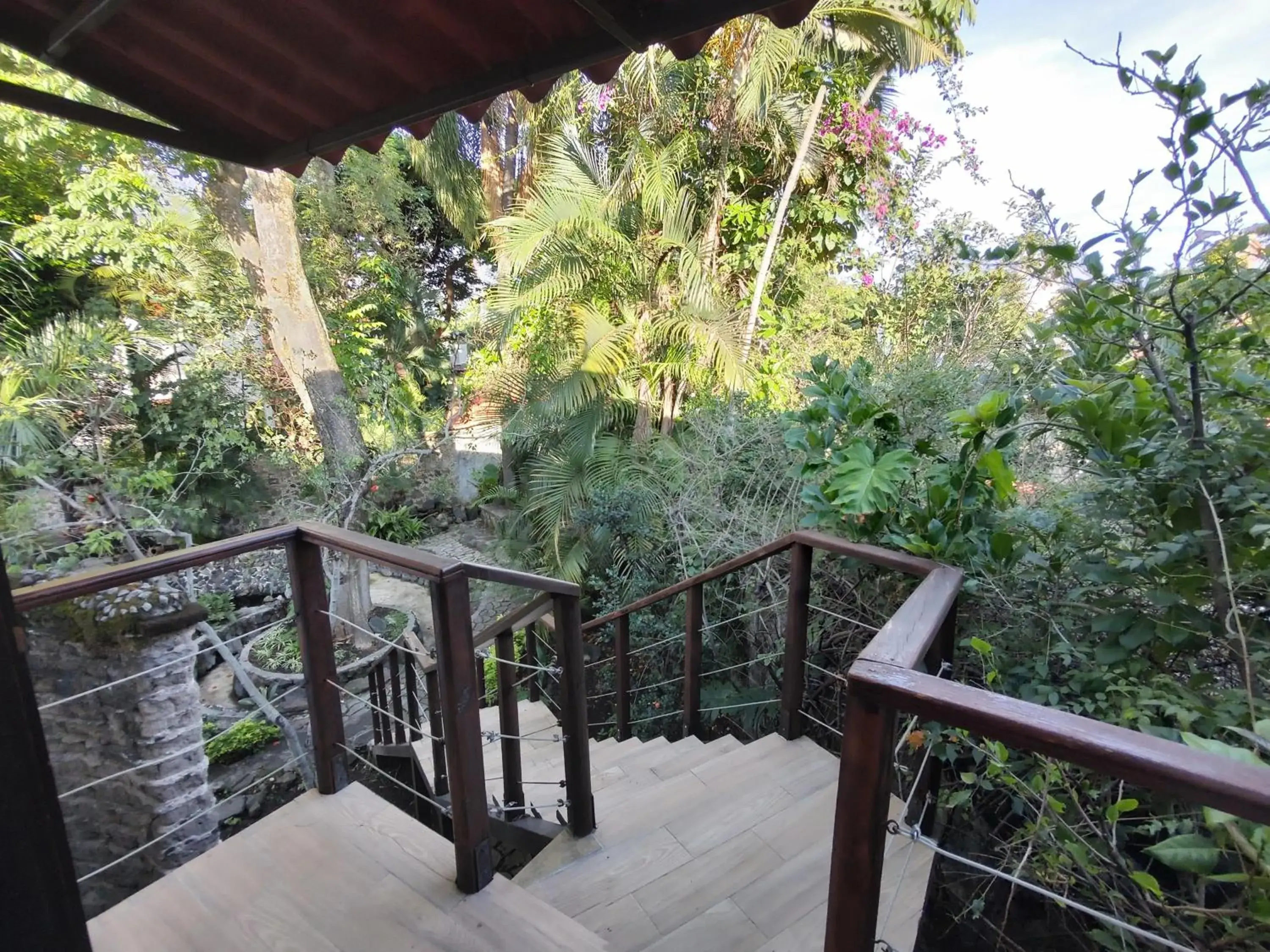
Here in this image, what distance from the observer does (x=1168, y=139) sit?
1.27m

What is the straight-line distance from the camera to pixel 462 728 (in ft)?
4.99

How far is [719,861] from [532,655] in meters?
1.83

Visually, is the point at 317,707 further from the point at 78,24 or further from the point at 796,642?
the point at 78,24

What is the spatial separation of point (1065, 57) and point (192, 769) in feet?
15.1

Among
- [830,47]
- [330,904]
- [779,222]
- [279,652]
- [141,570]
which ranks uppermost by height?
[830,47]

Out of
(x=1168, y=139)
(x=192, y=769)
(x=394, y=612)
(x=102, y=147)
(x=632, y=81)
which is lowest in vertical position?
(x=394, y=612)

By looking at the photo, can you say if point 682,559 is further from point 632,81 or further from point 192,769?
point 632,81

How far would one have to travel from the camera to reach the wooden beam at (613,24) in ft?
4.05

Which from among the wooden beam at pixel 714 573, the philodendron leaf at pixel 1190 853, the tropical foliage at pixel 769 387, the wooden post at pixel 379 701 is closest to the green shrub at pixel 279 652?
the tropical foliage at pixel 769 387

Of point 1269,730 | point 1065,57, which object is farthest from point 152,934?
point 1065,57

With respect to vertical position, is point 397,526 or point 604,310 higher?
point 604,310

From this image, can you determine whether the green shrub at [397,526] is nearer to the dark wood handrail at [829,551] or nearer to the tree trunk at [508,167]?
the tree trunk at [508,167]

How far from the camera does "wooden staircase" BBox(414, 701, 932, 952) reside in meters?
1.52

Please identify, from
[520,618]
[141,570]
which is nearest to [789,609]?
[520,618]
